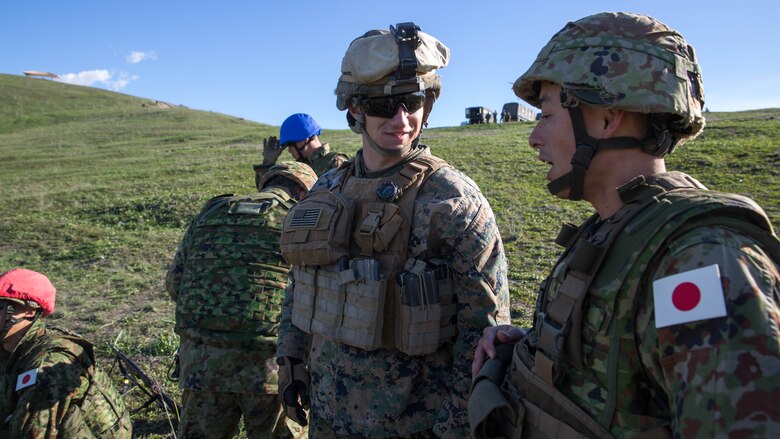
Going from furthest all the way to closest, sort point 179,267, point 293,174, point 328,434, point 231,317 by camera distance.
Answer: point 293,174
point 179,267
point 231,317
point 328,434

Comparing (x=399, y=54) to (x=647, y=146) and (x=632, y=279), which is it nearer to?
(x=647, y=146)

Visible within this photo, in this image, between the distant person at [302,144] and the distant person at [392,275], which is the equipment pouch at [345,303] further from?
the distant person at [302,144]

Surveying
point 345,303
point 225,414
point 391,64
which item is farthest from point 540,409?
point 225,414

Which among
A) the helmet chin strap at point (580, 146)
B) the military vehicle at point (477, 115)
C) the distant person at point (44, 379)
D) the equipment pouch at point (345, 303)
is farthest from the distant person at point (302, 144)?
the military vehicle at point (477, 115)

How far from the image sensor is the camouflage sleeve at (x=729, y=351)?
117 centimetres

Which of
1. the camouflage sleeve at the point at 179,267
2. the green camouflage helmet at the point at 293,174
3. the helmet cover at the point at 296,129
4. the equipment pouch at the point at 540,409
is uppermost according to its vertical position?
the helmet cover at the point at 296,129

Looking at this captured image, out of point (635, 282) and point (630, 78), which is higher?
point (630, 78)

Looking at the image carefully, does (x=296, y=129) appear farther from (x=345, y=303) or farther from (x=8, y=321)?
(x=345, y=303)

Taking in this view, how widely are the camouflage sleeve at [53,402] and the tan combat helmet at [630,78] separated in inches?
133

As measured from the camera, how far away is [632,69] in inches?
68.1

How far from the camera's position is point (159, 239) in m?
11.1

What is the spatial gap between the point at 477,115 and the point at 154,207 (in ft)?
92.5

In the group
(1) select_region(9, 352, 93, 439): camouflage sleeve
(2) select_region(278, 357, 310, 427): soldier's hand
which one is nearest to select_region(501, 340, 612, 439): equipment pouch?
(2) select_region(278, 357, 310, 427): soldier's hand

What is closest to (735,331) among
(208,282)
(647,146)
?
(647,146)
